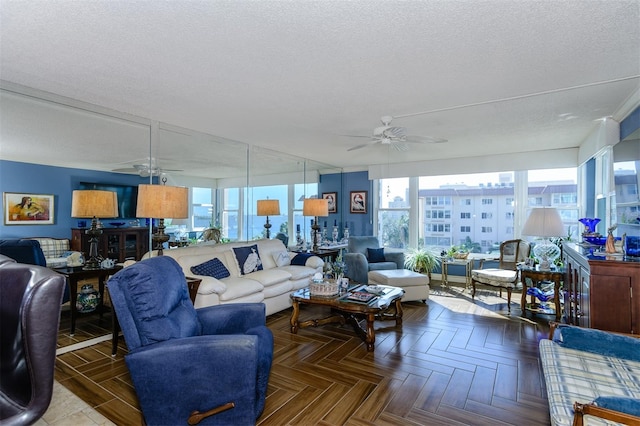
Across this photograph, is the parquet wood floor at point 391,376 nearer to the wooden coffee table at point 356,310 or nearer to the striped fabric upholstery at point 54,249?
the wooden coffee table at point 356,310

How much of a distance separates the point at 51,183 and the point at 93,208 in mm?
506

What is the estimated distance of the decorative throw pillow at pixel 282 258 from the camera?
4.82 metres

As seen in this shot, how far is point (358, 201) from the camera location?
718cm

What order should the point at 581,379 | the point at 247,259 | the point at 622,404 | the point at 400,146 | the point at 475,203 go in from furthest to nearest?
the point at 475,203 → the point at 400,146 → the point at 247,259 → the point at 581,379 → the point at 622,404

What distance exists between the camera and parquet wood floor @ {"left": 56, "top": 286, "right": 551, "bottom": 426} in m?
2.08

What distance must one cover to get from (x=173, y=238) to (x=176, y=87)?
223 cm

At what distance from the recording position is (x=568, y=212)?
539 cm

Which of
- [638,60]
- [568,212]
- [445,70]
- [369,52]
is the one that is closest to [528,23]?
[445,70]

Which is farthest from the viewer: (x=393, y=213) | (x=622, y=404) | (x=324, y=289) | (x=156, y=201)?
(x=393, y=213)

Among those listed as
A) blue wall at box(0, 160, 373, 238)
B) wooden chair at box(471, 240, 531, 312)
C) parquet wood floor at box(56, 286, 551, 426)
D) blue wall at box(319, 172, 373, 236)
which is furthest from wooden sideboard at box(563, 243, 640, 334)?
blue wall at box(319, 172, 373, 236)

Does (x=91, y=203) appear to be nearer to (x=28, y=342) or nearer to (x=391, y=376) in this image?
(x=28, y=342)

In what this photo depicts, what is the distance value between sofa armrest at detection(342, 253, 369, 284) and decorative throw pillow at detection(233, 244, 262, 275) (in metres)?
1.39

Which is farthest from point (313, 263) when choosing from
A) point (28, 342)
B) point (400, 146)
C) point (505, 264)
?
point (28, 342)

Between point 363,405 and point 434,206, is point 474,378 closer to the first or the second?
point 363,405
